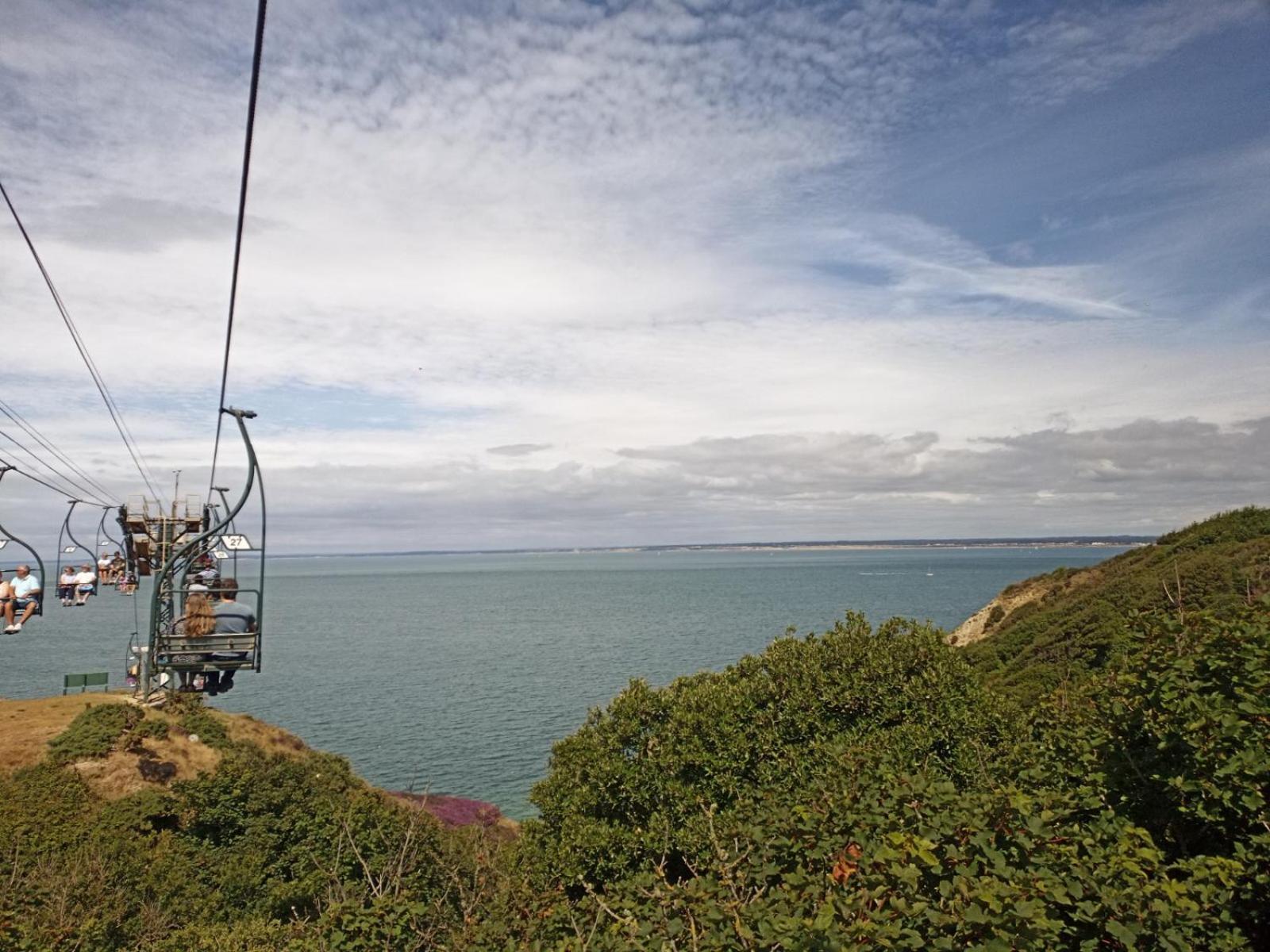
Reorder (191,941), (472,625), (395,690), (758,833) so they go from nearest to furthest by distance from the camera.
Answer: (758,833) < (191,941) < (395,690) < (472,625)

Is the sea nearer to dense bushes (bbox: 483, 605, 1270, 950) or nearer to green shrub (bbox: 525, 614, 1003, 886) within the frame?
green shrub (bbox: 525, 614, 1003, 886)

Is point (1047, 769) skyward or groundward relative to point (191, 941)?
skyward

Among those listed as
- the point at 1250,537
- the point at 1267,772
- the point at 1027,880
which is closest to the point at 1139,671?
the point at 1267,772

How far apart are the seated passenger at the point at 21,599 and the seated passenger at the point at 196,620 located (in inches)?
189

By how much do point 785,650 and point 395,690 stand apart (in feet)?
192

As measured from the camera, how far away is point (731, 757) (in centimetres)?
1642

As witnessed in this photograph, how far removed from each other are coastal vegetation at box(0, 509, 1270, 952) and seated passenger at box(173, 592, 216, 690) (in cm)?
575

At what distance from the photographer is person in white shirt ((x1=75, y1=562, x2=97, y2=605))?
31.1 metres

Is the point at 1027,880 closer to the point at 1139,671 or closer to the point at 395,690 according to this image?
the point at 1139,671

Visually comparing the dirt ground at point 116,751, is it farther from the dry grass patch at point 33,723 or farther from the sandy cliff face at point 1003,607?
the sandy cliff face at point 1003,607

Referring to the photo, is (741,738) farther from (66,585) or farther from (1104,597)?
(66,585)

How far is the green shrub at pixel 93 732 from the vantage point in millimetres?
26875

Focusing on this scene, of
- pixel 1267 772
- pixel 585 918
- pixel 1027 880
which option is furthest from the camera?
pixel 585 918

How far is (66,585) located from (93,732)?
28.0 ft
